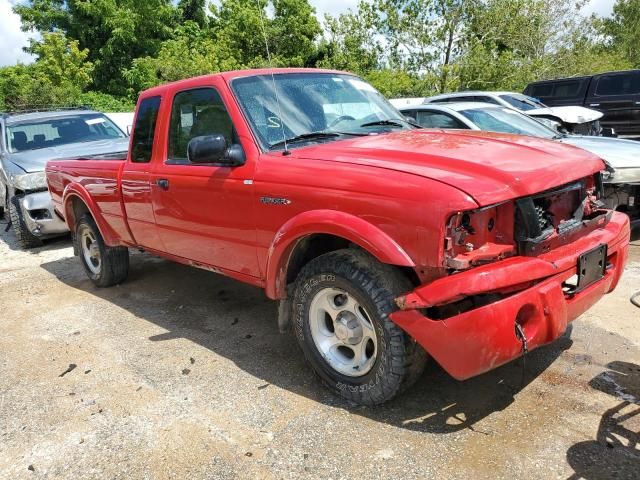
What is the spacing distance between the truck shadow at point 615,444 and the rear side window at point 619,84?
1170cm

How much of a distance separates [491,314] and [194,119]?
2.71m

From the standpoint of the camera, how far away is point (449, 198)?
8.66ft

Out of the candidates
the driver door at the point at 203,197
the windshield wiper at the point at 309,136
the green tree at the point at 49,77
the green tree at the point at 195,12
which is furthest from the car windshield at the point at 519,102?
the green tree at the point at 195,12

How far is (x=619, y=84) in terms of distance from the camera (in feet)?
43.0

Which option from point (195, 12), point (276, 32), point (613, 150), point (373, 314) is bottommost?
point (373, 314)

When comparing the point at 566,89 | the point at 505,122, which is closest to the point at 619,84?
the point at 566,89

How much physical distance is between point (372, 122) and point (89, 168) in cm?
298

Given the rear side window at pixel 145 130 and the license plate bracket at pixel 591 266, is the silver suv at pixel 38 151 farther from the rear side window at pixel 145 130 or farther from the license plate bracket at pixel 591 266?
the license plate bracket at pixel 591 266

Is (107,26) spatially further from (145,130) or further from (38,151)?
(145,130)

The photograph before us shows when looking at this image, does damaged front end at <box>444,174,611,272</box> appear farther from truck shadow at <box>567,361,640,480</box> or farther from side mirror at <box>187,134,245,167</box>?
side mirror at <box>187,134,245,167</box>

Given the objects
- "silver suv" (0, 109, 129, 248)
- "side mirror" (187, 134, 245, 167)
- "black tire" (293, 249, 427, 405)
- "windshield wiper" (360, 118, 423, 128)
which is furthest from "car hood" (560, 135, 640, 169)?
"silver suv" (0, 109, 129, 248)

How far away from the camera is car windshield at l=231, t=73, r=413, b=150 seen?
A: 376cm

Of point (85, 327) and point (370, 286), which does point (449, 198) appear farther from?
point (85, 327)

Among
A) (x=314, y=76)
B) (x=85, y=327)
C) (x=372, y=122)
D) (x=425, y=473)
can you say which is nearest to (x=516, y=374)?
(x=425, y=473)
